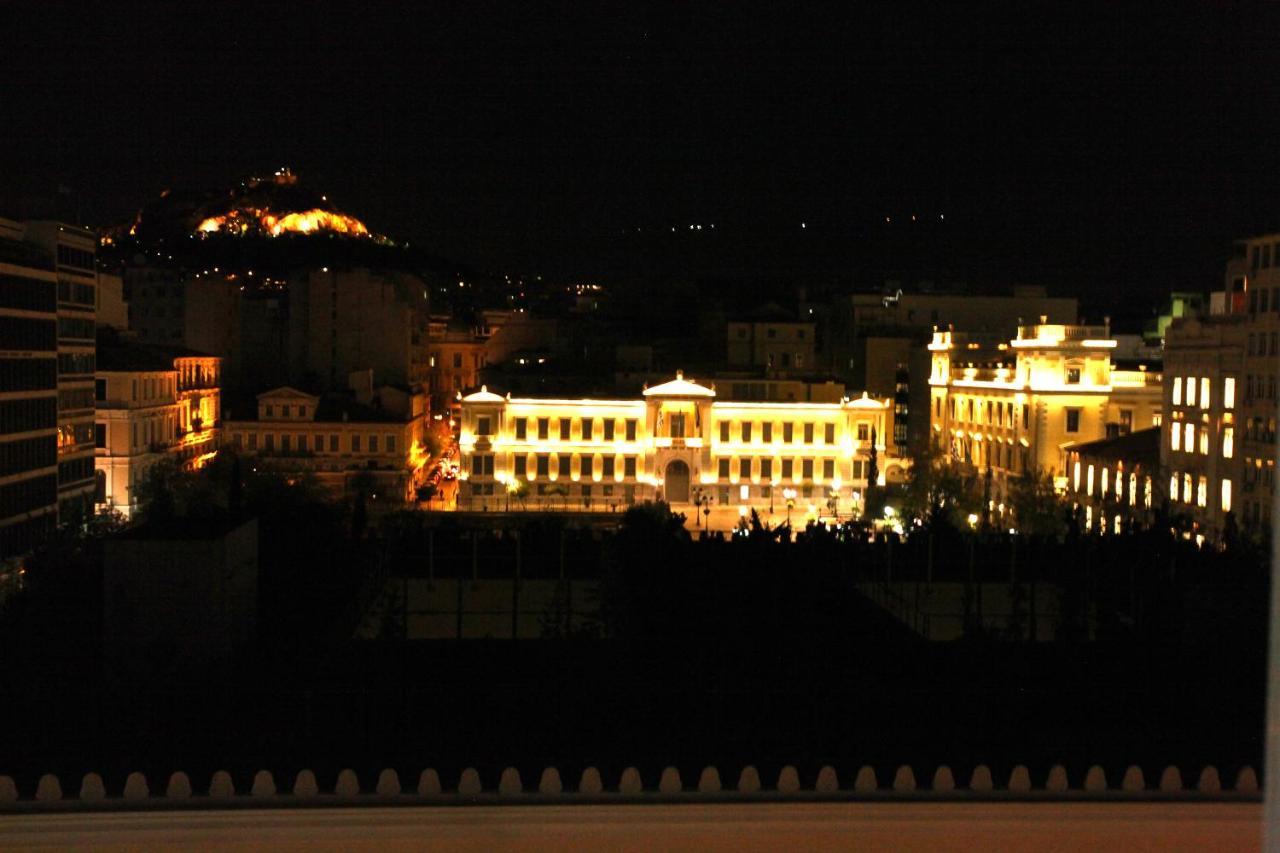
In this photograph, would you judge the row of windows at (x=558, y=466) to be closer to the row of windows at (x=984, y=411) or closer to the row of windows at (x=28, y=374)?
the row of windows at (x=984, y=411)

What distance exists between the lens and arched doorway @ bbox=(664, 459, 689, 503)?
30.3 metres

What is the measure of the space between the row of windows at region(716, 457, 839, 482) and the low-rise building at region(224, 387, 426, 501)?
20.1ft

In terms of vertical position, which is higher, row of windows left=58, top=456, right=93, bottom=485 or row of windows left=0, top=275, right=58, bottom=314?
row of windows left=0, top=275, right=58, bottom=314

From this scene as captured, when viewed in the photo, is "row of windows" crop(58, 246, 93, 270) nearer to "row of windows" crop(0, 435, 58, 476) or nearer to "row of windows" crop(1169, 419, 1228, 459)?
"row of windows" crop(0, 435, 58, 476)

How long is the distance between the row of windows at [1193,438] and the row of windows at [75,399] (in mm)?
14938

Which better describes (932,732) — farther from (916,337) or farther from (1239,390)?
(916,337)

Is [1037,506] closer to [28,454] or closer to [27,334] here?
[28,454]

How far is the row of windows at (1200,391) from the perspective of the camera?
2078 cm

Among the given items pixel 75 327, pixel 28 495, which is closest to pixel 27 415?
pixel 28 495

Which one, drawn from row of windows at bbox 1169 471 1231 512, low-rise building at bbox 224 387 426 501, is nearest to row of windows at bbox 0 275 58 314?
low-rise building at bbox 224 387 426 501

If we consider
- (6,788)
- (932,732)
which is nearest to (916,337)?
(932,732)

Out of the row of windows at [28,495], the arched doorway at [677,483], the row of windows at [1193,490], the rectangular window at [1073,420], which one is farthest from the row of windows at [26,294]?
the rectangular window at [1073,420]

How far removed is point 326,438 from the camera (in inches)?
1184

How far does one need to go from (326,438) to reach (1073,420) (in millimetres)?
13626
